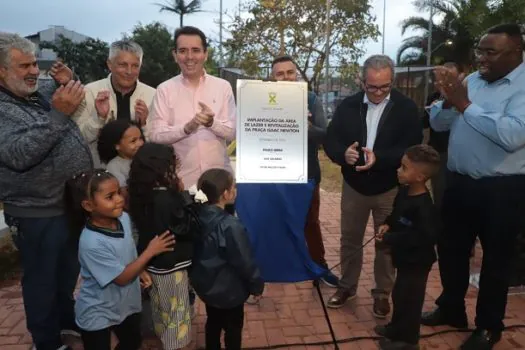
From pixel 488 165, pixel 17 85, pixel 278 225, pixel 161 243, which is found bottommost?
pixel 278 225

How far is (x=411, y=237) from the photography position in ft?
8.72

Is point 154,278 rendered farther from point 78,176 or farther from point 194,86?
point 194,86

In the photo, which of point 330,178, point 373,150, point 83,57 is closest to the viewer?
point 373,150

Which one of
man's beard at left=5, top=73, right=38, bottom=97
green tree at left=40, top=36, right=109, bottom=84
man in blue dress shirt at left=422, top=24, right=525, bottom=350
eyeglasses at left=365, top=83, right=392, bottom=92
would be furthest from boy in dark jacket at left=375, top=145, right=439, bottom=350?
green tree at left=40, top=36, right=109, bottom=84

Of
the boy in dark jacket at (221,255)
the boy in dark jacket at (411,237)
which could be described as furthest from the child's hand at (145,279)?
the boy in dark jacket at (411,237)

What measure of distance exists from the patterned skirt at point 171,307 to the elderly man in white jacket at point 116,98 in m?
1.15

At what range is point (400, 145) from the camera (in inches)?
128

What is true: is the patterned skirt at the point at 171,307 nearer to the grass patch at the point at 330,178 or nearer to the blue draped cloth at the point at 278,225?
the blue draped cloth at the point at 278,225

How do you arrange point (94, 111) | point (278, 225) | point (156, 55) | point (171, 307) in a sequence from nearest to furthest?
point (171, 307) < point (94, 111) < point (278, 225) < point (156, 55)

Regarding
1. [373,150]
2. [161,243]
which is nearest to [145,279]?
[161,243]

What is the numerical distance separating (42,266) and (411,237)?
7.31 feet

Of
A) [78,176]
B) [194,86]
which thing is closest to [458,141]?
[194,86]

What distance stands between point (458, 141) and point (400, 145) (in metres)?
0.43

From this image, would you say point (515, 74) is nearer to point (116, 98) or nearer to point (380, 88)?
point (380, 88)
